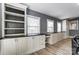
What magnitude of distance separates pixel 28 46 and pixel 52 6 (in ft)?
3.04

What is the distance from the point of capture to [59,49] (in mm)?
1446

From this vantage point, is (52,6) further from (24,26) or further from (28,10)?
(24,26)

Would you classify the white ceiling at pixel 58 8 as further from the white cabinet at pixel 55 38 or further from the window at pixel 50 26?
the white cabinet at pixel 55 38

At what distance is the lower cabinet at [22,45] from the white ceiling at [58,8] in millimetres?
548

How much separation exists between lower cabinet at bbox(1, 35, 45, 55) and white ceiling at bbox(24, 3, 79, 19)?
0.55 m

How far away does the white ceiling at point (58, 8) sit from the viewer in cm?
140

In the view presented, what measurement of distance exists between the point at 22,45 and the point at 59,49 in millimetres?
742

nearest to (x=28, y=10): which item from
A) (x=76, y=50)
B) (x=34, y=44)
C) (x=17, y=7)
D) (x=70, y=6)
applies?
(x=17, y=7)

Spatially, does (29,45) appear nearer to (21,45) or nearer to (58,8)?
(21,45)

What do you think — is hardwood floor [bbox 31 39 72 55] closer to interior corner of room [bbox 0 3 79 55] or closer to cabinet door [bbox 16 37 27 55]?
interior corner of room [bbox 0 3 79 55]

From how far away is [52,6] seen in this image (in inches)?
56.0

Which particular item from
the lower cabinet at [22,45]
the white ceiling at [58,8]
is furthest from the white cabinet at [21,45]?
the white ceiling at [58,8]

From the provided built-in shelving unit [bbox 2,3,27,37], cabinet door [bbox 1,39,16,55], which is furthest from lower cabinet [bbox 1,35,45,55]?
built-in shelving unit [bbox 2,3,27,37]

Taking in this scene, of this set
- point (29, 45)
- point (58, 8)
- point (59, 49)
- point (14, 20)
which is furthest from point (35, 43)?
point (58, 8)
